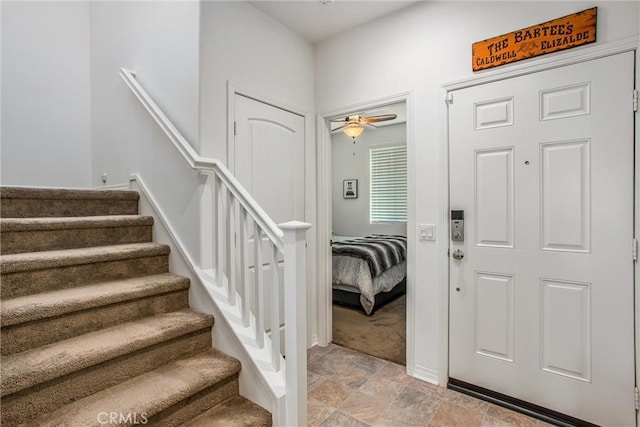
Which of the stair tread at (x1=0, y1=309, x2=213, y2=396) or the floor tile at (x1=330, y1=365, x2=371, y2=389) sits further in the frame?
the floor tile at (x1=330, y1=365, x2=371, y2=389)

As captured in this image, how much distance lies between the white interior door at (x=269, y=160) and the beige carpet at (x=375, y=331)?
886 millimetres

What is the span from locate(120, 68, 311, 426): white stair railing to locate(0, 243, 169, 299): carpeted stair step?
352 mm

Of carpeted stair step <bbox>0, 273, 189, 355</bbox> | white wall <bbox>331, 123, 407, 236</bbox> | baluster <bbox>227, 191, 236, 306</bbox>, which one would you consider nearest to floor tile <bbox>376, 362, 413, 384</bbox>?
baluster <bbox>227, 191, 236, 306</bbox>

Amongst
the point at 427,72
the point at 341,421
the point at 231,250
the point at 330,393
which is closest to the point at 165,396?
the point at 231,250

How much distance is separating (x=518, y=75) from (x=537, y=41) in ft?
0.65

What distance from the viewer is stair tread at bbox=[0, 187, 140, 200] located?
188cm

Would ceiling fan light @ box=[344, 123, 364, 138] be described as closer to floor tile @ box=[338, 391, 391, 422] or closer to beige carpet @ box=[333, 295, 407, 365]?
beige carpet @ box=[333, 295, 407, 365]

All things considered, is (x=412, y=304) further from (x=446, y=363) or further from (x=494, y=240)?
(x=494, y=240)

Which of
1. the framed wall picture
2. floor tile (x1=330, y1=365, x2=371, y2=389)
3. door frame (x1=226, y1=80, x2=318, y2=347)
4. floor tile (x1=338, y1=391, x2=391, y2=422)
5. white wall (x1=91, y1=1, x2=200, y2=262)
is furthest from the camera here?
the framed wall picture

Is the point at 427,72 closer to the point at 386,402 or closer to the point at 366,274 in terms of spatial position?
the point at 366,274

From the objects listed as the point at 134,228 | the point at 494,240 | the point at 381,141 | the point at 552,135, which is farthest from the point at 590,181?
the point at 381,141

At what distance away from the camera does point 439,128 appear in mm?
2201

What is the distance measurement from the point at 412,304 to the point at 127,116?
2.67 m

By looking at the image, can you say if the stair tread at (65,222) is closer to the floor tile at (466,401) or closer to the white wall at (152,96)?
the white wall at (152,96)
